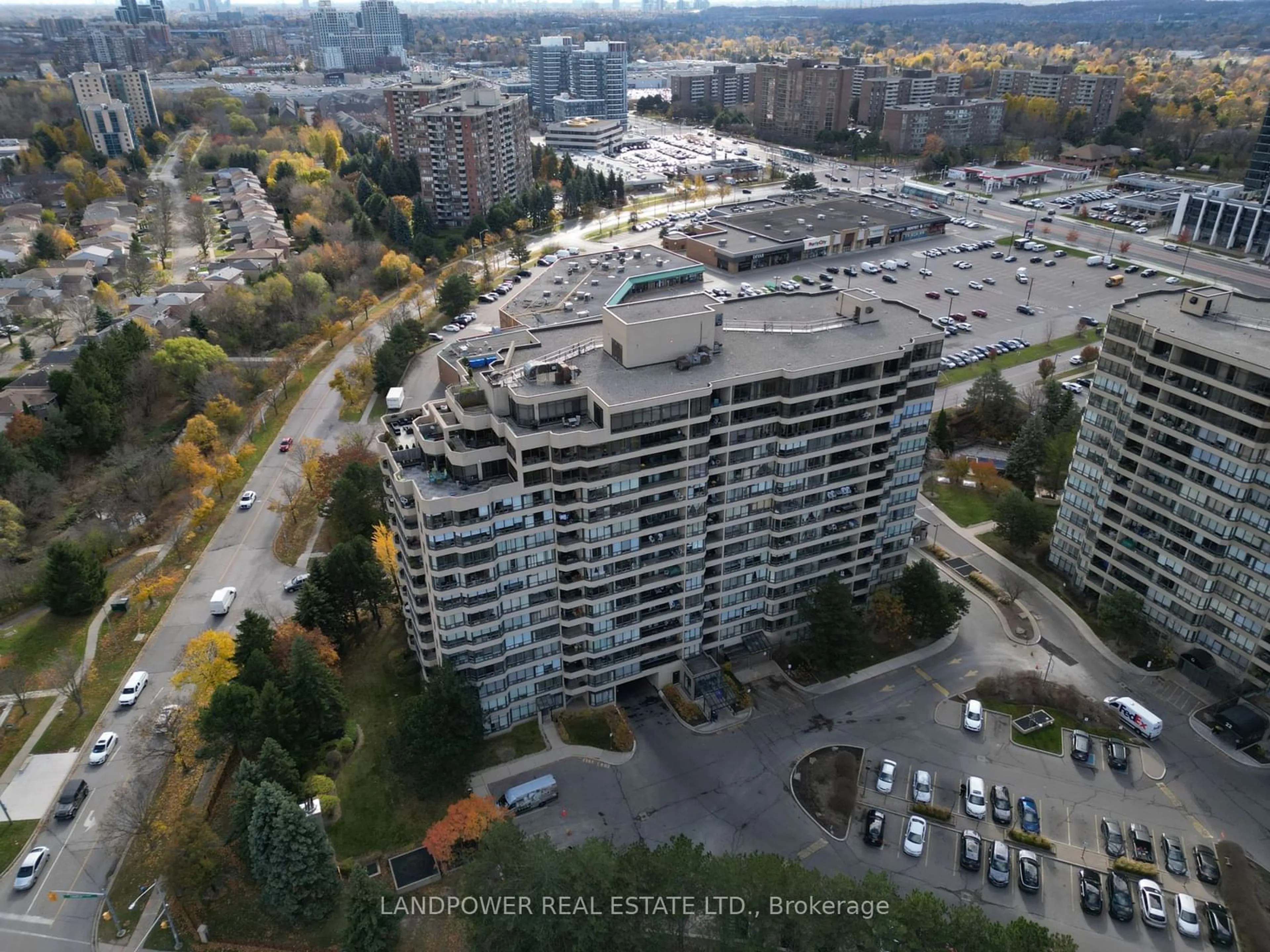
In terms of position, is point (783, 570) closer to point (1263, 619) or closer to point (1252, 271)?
point (1263, 619)

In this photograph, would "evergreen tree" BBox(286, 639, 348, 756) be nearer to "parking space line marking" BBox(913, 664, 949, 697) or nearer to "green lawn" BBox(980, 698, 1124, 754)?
"parking space line marking" BBox(913, 664, 949, 697)

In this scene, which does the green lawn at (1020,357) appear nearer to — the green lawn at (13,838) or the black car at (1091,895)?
the black car at (1091,895)

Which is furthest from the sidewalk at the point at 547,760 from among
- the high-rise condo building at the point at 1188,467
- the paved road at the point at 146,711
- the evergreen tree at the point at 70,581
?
the high-rise condo building at the point at 1188,467

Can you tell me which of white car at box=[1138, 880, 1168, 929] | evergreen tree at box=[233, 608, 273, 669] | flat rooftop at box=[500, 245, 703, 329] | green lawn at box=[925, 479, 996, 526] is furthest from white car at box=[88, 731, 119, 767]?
green lawn at box=[925, 479, 996, 526]

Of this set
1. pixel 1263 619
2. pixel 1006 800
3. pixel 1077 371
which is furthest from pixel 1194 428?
pixel 1077 371

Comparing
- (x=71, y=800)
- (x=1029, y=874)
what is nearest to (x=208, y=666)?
(x=71, y=800)

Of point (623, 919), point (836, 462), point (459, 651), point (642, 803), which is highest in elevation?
point (836, 462)

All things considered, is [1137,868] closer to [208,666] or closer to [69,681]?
[208,666]
